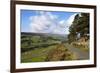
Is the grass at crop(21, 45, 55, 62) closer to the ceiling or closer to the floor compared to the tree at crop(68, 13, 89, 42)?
closer to the floor

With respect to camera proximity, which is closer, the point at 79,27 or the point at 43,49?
the point at 43,49

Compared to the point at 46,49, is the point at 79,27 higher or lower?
higher

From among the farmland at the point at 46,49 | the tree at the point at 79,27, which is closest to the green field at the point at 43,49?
the farmland at the point at 46,49

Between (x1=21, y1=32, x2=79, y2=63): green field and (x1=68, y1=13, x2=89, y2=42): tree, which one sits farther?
(x1=68, y1=13, x2=89, y2=42): tree

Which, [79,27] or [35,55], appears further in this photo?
[79,27]

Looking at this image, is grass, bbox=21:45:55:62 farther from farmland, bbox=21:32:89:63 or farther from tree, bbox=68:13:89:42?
tree, bbox=68:13:89:42

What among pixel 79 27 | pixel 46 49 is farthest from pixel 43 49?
pixel 79 27

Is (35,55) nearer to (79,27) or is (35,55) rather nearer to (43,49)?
(43,49)

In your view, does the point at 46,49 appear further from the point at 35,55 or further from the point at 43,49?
the point at 35,55

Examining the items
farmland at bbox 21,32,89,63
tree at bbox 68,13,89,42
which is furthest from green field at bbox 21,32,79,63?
tree at bbox 68,13,89,42

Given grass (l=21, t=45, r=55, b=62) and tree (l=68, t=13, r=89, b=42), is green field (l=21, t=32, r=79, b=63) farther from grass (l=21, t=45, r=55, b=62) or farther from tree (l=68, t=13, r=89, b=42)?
tree (l=68, t=13, r=89, b=42)

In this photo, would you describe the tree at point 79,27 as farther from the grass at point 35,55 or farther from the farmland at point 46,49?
the grass at point 35,55

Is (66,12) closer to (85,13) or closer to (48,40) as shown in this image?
(85,13)

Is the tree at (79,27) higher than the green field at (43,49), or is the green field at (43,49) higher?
the tree at (79,27)
